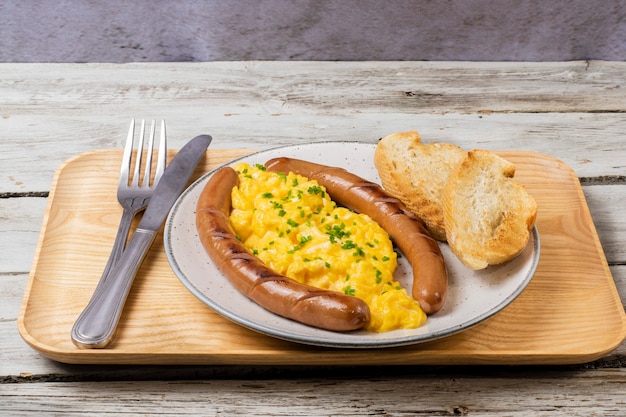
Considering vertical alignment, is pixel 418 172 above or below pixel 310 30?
below

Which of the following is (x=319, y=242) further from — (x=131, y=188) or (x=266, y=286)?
(x=131, y=188)

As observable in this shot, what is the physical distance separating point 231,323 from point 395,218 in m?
0.64

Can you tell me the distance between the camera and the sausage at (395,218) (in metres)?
2.17

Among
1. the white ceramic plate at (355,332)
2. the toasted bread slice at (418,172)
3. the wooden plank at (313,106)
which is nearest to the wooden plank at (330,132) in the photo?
the wooden plank at (313,106)

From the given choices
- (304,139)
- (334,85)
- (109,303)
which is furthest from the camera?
(334,85)

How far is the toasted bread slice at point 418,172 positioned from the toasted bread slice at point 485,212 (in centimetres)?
9

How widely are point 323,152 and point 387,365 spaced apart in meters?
1.02

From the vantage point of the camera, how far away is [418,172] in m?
2.72

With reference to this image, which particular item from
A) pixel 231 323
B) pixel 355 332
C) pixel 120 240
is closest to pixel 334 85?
pixel 120 240

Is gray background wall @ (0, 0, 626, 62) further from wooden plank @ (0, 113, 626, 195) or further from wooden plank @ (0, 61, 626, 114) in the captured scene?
wooden plank @ (0, 113, 626, 195)

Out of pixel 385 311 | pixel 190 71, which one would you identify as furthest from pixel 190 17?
pixel 385 311

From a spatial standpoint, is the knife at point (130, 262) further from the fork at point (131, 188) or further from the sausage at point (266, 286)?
the sausage at point (266, 286)

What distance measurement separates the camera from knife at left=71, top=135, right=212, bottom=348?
2172 mm

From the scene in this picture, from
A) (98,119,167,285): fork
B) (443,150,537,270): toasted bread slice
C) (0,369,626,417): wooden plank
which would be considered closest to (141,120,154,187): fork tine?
(98,119,167,285): fork
